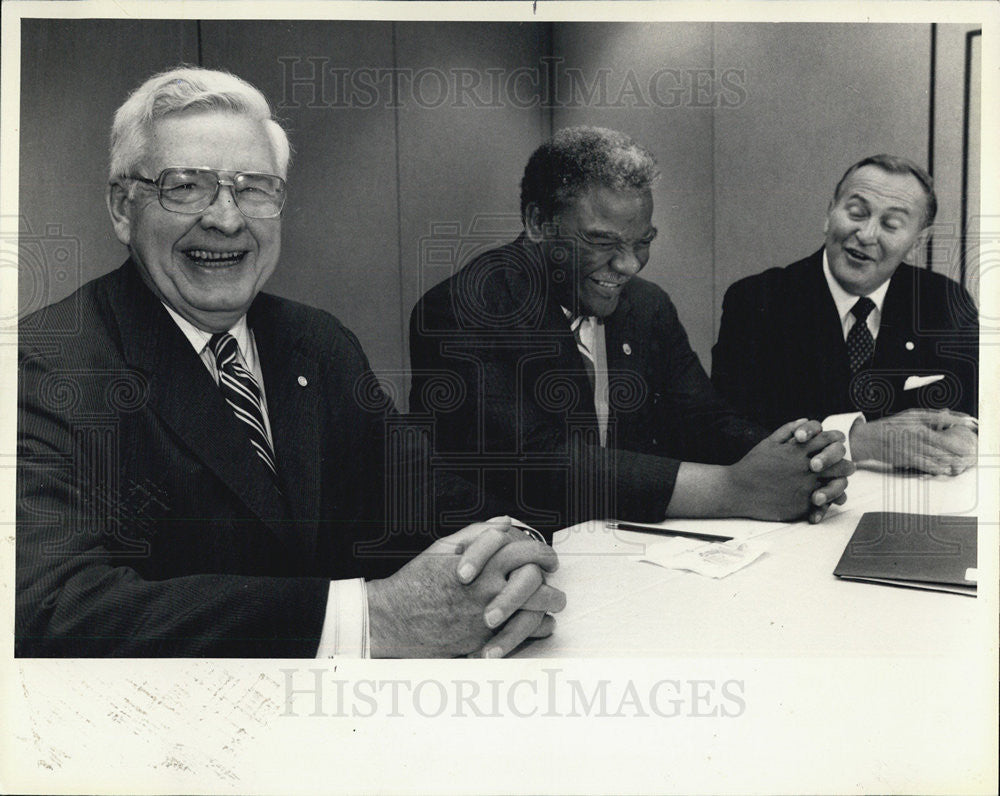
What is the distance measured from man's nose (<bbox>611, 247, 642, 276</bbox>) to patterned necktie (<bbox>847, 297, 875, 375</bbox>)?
0.50 metres

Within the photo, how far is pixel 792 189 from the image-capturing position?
6.42 ft

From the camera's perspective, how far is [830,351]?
2.02 metres

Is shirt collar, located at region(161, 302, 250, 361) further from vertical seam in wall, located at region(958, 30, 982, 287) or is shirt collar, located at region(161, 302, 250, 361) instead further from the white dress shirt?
vertical seam in wall, located at region(958, 30, 982, 287)

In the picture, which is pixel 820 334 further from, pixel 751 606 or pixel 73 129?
Result: pixel 73 129

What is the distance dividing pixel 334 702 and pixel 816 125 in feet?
5.23

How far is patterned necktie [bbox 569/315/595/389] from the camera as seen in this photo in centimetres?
196

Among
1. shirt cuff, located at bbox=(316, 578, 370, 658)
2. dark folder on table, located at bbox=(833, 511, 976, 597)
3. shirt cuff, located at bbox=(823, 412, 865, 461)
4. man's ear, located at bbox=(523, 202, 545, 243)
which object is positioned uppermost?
man's ear, located at bbox=(523, 202, 545, 243)

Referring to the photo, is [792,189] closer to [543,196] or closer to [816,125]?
[816,125]

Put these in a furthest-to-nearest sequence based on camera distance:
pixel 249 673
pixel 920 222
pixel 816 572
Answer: pixel 920 222, pixel 249 673, pixel 816 572

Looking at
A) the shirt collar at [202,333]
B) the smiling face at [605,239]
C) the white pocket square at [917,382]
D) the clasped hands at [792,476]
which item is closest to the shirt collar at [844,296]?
the white pocket square at [917,382]

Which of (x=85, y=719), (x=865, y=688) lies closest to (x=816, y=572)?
(x=865, y=688)

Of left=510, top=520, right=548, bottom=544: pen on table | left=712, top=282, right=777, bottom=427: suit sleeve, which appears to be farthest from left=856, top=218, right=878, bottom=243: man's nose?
left=510, top=520, right=548, bottom=544: pen on table

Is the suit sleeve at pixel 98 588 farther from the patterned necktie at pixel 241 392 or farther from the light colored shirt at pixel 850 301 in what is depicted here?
the light colored shirt at pixel 850 301

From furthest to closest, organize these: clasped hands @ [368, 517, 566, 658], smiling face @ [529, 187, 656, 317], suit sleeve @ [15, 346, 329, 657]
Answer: smiling face @ [529, 187, 656, 317], suit sleeve @ [15, 346, 329, 657], clasped hands @ [368, 517, 566, 658]
